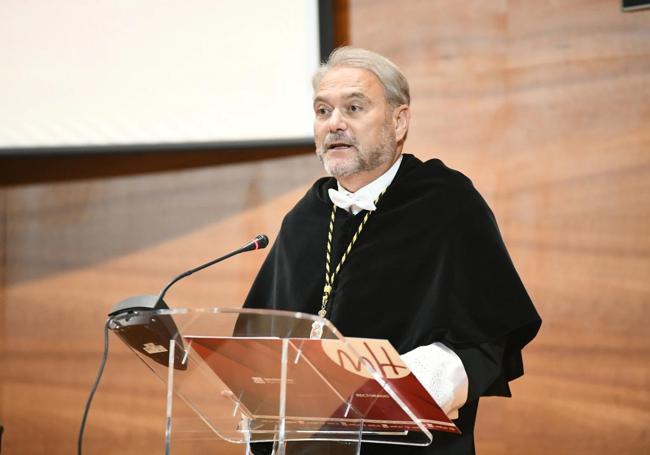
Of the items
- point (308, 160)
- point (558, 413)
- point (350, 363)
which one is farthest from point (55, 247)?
point (350, 363)

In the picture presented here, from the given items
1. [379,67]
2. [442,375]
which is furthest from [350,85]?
[442,375]

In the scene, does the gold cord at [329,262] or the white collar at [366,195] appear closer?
the gold cord at [329,262]

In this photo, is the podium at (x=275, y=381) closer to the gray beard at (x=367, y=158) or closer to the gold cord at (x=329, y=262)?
the gold cord at (x=329, y=262)

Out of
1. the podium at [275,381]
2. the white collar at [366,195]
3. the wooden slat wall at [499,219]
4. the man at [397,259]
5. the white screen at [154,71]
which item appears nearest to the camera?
the podium at [275,381]

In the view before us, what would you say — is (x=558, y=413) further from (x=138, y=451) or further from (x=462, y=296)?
(x=138, y=451)

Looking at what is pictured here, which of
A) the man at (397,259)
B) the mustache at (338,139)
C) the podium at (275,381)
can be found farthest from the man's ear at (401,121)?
the podium at (275,381)

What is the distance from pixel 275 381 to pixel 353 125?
1138 millimetres

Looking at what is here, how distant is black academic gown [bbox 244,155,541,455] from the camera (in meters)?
2.63

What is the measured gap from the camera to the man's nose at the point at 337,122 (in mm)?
2945

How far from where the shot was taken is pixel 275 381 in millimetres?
2047

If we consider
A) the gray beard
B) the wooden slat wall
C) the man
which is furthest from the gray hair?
the wooden slat wall

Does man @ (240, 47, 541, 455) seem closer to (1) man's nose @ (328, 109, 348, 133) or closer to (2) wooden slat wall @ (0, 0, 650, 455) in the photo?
(1) man's nose @ (328, 109, 348, 133)

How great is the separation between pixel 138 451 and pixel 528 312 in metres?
2.60

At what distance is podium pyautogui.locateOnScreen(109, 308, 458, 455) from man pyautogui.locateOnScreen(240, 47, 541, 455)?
305 mm
